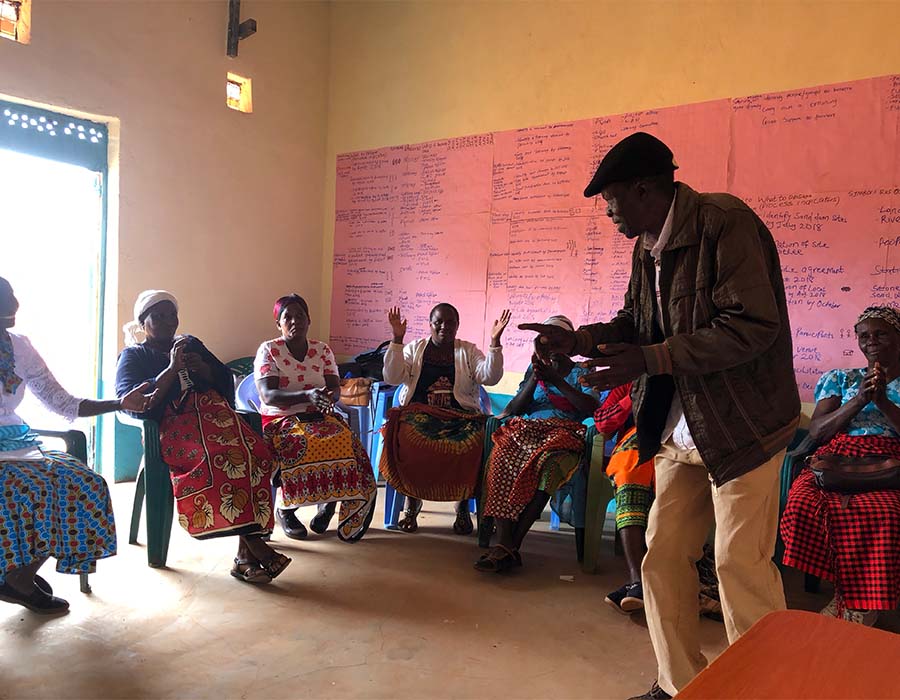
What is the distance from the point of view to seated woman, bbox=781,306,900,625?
2.41 meters

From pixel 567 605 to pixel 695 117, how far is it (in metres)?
2.67

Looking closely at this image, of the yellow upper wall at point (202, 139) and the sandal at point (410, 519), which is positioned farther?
the yellow upper wall at point (202, 139)

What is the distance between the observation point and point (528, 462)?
3201 millimetres

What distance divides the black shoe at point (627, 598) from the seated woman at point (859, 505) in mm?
539

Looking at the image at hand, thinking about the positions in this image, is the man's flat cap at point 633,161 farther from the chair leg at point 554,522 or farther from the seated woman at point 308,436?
the chair leg at point 554,522

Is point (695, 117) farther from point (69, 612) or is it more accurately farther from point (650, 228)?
point (69, 612)

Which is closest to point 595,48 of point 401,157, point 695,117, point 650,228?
point 695,117

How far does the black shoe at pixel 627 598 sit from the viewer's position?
2664 mm

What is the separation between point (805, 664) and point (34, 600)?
8.33 ft

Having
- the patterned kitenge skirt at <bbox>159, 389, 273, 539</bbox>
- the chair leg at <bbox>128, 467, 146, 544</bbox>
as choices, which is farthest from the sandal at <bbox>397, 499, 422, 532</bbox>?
the chair leg at <bbox>128, 467, 146, 544</bbox>

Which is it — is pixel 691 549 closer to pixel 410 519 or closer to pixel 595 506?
pixel 595 506

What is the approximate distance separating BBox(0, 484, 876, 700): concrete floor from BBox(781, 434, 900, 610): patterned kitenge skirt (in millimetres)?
416

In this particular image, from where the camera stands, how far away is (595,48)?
4.27 metres

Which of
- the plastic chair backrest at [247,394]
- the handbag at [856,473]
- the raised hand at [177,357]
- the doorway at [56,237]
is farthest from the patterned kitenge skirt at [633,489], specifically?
the doorway at [56,237]
